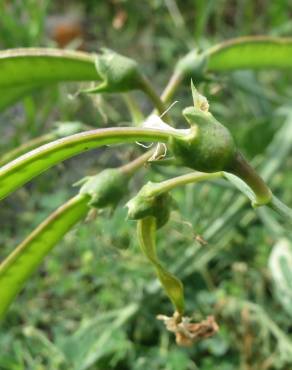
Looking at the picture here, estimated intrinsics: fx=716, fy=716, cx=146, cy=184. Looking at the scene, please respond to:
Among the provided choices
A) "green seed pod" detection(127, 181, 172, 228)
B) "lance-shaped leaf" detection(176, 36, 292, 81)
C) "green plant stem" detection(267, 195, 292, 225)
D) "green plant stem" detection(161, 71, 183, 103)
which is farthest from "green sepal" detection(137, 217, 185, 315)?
"lance-shaped leaf" detection(176, 36, 292, 81)

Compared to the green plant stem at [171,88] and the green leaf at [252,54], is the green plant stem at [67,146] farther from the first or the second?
the green leaf at [252,54]

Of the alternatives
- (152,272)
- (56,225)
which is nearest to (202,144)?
(56,225)

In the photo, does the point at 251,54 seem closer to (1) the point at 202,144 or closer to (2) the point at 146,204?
(2) the point at 146,204

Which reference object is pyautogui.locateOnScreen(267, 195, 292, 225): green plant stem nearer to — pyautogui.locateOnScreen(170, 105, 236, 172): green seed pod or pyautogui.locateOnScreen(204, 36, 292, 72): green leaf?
pyautogui.locateOnScreen(170, 105, 236, 172): green seed pod

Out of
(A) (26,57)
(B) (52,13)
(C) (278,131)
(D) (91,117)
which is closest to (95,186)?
(A) (26,57)

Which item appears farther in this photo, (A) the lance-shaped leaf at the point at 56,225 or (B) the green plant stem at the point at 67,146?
(A) the lance-shaped leaf at the point at 56,225

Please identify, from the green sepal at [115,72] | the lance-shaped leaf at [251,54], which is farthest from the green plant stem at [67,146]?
the lance-shaped leaf at [251,54]
